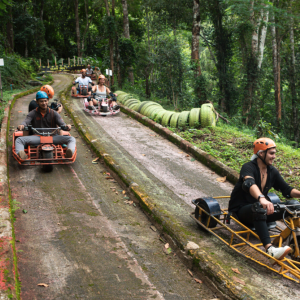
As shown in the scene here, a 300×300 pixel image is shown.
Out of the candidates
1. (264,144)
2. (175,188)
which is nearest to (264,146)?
(264,144)

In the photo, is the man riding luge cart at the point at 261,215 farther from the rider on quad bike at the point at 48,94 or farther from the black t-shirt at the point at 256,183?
the rider on quad bike at the point at 48,94

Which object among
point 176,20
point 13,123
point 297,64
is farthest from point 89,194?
point 297,64

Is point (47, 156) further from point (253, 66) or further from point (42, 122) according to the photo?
point (253, 66)

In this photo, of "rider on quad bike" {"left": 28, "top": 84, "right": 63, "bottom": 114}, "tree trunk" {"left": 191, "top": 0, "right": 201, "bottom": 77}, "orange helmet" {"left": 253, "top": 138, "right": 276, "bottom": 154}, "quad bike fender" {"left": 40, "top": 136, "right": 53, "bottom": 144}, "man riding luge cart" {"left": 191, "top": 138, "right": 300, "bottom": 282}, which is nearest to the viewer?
"man riding luge cart" {"left": 191, "top": 138, "right": 300, "bottom": 282}

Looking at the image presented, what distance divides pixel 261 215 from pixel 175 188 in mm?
2809

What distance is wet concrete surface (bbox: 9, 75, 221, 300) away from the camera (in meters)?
3.63

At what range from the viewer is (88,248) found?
4.37 metres

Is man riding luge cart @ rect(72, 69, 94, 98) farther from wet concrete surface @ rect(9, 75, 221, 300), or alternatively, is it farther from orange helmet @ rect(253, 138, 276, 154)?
orange helmet @ rect(253, 138, 276, 154)

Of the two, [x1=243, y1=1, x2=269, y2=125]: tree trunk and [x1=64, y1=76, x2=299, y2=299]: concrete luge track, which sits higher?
[x1=243, y1=1, x2=269, y2=125]: tree trunk

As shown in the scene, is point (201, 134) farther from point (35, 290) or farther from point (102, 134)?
point (35, 290)

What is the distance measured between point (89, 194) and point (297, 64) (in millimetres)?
23585

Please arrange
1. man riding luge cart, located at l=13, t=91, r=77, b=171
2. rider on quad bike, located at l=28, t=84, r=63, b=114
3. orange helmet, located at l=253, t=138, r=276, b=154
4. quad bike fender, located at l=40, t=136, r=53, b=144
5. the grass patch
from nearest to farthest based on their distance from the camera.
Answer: orange helmet, located at l=253, t=138, r=276, b=154 → man riding luge cart, located at l=13, t=91, r=77, b=171 → quad bike fender, located at l=40, t=136, r=53, b=144 → the grass patch → rider on quad bike, located at l=28, t=84, r=63, b=114

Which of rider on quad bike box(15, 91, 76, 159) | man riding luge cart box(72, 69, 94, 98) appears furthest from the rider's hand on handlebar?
man riding luge cart box(72, 69, 94, 98)

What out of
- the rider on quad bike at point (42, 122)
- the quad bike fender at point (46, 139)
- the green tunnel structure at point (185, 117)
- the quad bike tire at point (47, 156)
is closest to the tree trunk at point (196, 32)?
the green tunnel structure at point (185, 117)
